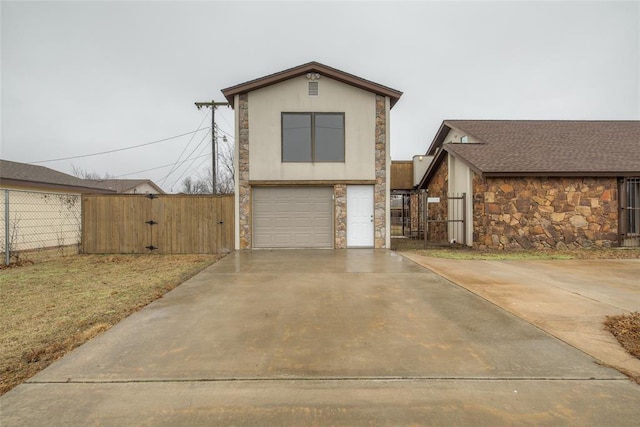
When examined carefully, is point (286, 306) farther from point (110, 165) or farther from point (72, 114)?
point (110, 165)

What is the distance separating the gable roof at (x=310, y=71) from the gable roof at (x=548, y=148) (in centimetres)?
402

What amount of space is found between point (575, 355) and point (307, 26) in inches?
680

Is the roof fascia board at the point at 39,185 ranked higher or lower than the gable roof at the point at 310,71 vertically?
lower

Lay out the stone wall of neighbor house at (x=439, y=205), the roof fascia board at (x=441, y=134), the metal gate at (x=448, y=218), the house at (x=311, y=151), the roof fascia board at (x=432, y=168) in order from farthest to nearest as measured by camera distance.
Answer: the roof fascia board at (x=441, y=134) → the roof fascia board at (x=432, y=168) → the stone wall of neighbor house at (x=439, y=205) → the metal gate at (x=448, y=218) → the house at (x=311, y=151)

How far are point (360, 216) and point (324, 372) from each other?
850 centimetres

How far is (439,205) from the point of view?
47.1ft

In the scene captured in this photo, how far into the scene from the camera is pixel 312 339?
3264 millimetres

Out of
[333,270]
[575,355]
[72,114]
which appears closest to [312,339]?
[575,355]

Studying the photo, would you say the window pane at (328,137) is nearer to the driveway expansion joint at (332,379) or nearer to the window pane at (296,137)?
the window pane at (296,137)

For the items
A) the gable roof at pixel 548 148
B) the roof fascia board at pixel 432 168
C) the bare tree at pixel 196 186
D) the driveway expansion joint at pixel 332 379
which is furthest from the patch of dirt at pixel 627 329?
the bare tree at pixel 196 186

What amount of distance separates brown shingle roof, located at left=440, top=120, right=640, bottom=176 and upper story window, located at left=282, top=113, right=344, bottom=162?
15.6 feet

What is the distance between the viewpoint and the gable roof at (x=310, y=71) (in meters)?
10.4

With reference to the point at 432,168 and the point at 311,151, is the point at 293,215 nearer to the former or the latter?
the point at 311,151

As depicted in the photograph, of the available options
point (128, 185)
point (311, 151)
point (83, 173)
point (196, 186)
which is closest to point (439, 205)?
point (311, 151)
